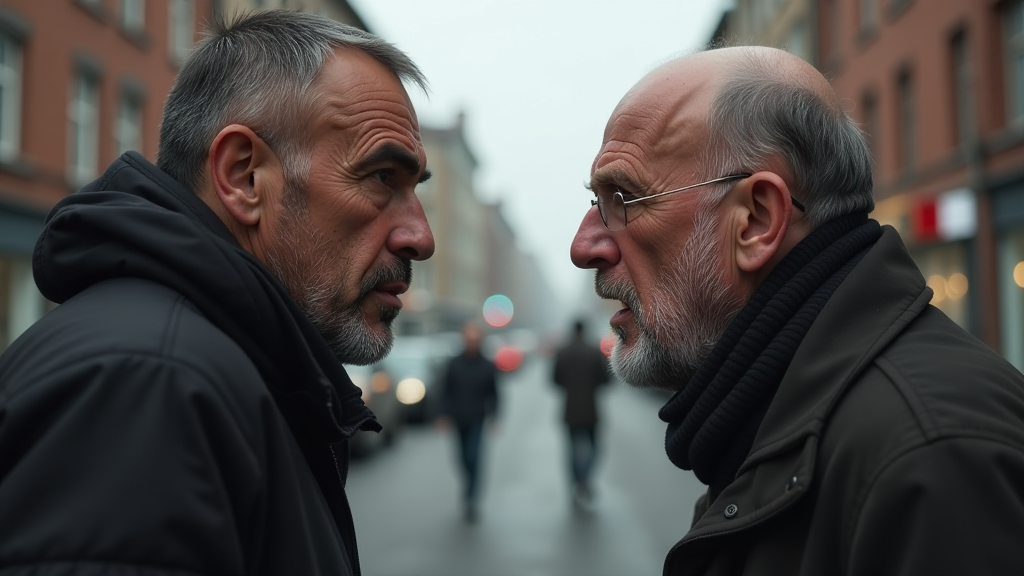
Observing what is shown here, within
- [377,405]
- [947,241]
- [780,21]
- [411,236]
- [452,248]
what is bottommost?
[452,248]

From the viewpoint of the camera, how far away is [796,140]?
1.97 m

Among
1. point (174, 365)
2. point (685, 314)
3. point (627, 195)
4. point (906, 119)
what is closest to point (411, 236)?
point (627, 195)

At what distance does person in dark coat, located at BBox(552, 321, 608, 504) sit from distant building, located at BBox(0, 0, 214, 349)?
8.32 meters

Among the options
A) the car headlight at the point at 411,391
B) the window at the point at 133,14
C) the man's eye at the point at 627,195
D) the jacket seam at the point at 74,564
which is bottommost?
the car headlight at the point at 411,391

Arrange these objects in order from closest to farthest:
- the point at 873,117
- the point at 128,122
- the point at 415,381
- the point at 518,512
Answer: the point at 518,512, the point at 415,381, the point at 128,122, the point at 873,117

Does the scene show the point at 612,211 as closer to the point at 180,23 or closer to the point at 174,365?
the point at 174,365

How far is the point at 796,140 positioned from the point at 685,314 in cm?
47

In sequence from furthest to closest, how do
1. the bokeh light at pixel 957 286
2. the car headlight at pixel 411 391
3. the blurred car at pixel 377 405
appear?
the car headlight at pixel 411 391 → the bokeh light at pixel 957 286 → the blurred car at pixel 377 405

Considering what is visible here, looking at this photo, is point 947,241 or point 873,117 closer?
point 947,241

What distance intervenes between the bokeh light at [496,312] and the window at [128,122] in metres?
59.8

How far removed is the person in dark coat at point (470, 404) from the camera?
9.77 metres

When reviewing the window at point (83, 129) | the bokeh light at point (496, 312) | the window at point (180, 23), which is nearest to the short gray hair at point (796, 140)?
the window at point (83, 129)

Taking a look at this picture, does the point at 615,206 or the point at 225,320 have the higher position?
the point at 615,206

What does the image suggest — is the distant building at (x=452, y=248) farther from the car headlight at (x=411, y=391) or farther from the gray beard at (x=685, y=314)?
the gray beard at (x=685, y=314)
